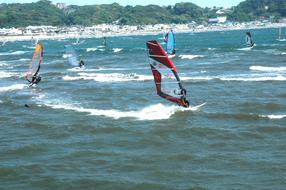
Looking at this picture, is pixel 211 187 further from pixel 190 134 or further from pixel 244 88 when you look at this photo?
pixel 244 88

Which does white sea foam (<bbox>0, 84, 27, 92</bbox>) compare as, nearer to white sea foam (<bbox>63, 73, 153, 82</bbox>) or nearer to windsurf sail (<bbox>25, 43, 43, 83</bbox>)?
windsurf sail (<bbox>25, 43, 43, 83</bbox>)

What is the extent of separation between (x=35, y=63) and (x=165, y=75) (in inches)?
622

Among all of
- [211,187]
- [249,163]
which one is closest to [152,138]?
[249,163]

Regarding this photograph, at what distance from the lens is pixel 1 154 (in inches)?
751

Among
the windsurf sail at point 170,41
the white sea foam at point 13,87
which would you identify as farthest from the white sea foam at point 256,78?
the windsurf sail at point 170,41

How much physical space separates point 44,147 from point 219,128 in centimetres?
703

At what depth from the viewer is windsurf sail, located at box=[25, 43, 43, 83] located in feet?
121

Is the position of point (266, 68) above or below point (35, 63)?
below

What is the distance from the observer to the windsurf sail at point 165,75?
23.0 metres

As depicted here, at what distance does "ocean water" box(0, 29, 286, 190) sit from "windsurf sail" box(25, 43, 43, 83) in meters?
1.90

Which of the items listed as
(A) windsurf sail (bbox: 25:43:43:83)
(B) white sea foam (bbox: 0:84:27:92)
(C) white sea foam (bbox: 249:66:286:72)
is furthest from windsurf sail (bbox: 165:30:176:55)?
(B) white sea foam (bbox: 0:84:27:92)

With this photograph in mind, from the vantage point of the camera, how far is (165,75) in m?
23.9

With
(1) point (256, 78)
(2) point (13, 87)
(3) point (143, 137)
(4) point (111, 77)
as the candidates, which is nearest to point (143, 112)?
(3) point (143, 137)

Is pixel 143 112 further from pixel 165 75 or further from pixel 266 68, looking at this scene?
pixel 266 68
